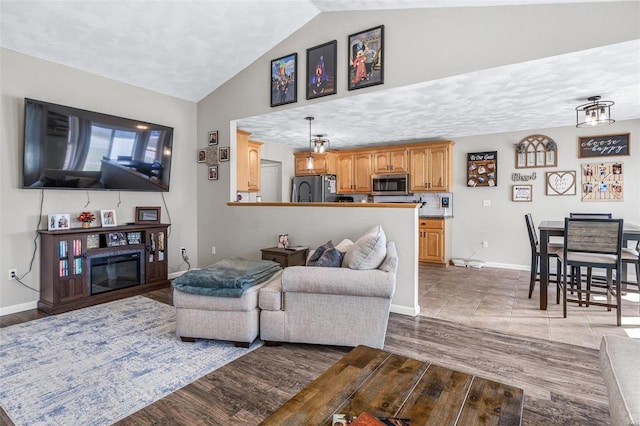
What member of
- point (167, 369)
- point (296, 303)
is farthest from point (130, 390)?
point (296, 303)

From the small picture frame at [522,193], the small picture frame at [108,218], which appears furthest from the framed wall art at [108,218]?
the small picture frame at [522,193]

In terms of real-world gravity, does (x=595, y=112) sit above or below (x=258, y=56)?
below

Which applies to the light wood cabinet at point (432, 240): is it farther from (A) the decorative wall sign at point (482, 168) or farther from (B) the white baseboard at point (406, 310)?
(B) the white baseboard at point (406, 310)

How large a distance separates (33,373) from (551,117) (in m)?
6.19

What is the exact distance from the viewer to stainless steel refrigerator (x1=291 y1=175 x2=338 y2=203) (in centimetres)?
668

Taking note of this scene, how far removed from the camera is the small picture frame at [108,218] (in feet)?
13.5

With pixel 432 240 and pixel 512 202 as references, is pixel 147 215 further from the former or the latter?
pixel 512 202

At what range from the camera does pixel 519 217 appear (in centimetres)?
562

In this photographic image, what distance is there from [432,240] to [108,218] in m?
5.07

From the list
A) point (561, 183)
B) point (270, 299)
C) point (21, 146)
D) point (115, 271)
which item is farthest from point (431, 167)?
point (21, 146)

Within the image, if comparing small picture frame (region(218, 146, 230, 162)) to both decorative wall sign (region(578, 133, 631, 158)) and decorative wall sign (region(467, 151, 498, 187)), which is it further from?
decorative wall sign (region(578, 133, 631, 158))

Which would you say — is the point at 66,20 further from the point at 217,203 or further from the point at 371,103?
the point at 371,103

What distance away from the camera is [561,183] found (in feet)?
17.3

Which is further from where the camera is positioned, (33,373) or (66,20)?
(66,20)
